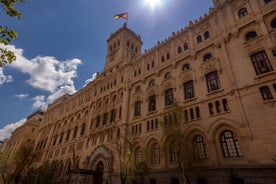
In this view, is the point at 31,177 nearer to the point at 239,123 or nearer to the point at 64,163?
the point at 64,163

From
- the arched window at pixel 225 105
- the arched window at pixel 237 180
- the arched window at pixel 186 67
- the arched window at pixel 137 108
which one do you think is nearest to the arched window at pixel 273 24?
the arched window at pixel 225 105

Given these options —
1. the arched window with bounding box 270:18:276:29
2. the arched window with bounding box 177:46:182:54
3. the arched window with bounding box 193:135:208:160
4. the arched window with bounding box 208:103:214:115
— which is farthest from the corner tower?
the arched window with bounding box 270:18:276:29

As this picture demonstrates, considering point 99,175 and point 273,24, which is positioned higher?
point 273,24

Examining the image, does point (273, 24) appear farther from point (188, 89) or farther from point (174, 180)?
point (174, 180)

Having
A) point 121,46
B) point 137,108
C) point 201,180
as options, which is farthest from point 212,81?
point 121,46

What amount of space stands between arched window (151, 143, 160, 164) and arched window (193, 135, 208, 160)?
5.67 m

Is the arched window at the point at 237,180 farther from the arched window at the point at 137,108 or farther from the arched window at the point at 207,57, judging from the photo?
the arched window at the point at 137,108

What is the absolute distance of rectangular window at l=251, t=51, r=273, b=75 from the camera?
56.3ft

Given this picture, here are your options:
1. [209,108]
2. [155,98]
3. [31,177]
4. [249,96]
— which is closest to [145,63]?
[155,98]

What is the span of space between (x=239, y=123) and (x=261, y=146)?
106 inches

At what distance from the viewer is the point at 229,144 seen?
17.1m

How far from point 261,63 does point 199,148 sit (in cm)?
1143

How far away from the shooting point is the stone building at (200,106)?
15.8 meters

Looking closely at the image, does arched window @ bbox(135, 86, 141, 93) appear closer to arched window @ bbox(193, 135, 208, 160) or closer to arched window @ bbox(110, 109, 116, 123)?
arched window @ bbox(110, 109, 116, 123)
